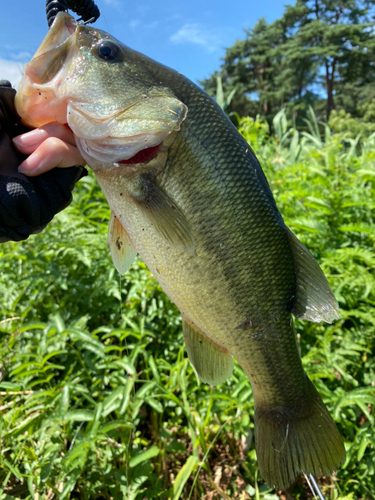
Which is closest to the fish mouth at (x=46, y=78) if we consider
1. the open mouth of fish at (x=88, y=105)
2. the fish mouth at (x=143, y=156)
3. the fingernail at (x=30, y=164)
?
the open mouth of fish at (x=88, y=105)

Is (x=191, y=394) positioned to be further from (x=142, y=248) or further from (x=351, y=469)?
(x=142, y=248)

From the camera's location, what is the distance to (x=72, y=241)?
99.8 inches

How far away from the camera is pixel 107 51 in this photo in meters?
1.22

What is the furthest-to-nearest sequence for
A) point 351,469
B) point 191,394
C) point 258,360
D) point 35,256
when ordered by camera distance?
1. point 35,256
2. point 191,394
3. point 351,469
4. point 258,360

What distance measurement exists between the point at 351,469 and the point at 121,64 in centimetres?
238

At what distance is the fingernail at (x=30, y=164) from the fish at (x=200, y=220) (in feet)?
0.40

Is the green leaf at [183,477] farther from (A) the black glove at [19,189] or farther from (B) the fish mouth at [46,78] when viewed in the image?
(B) the fish mouth at [46,78]

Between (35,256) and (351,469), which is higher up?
(35,256)

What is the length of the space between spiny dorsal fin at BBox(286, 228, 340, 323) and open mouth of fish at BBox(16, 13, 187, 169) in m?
0.64

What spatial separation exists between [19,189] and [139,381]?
4.43 feet

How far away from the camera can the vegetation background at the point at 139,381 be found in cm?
176

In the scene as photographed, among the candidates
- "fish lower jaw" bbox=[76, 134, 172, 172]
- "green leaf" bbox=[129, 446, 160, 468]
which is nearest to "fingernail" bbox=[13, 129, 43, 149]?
"fish lower jaw" bbox=[76, 134, 172, 172]

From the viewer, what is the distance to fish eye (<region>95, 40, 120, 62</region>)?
1.21 metres

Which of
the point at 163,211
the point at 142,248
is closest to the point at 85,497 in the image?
the point at 142,248
